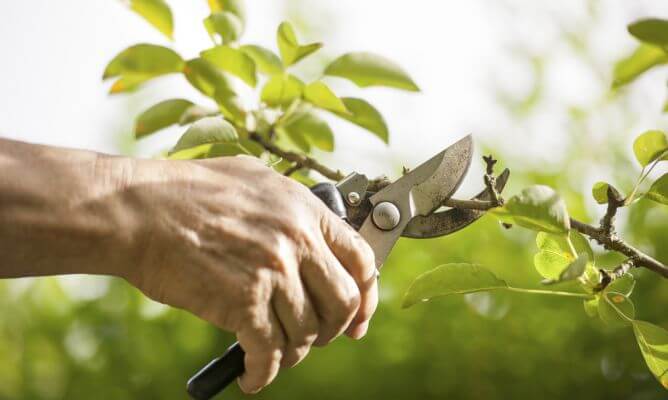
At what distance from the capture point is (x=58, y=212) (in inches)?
25.6

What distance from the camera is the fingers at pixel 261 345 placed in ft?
2.31

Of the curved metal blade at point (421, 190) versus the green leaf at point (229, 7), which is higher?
the green leaf at point (229, 7)

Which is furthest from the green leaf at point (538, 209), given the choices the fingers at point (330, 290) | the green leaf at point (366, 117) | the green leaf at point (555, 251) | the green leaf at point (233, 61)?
the green leaf at point (233, 61)

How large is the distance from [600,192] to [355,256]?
0.88 feet

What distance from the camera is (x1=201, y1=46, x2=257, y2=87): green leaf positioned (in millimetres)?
906

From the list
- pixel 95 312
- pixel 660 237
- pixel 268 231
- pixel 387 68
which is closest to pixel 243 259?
pixel 268 231

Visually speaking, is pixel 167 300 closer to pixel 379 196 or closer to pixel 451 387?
pixel 379 196

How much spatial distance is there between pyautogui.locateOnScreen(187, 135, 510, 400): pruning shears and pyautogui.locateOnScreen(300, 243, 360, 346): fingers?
0.35 ft

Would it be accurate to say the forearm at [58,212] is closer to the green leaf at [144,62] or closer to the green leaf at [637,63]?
the green leaf at [144,62]

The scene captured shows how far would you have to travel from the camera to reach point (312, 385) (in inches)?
73.8

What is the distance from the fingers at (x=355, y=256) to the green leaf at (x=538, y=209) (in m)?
0.17

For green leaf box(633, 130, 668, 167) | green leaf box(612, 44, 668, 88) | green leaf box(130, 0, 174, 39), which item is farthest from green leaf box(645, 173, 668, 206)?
green leaf box(130, 0, 174, 39)

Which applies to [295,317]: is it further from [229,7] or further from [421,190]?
[229,7]

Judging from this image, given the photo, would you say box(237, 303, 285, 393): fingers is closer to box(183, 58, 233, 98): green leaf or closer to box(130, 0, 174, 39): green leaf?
box(183, 58, 233, 98): green leaf
